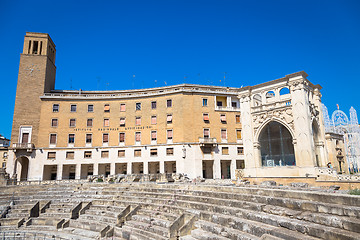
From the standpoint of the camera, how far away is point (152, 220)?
12.7 m

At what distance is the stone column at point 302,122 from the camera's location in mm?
23531

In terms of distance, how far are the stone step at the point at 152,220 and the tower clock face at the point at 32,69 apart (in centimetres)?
3976

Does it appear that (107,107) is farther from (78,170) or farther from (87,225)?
(87,225)

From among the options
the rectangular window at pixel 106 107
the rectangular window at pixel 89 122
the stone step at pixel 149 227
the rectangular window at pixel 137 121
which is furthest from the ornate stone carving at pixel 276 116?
the rectangular window at pixel 89 122

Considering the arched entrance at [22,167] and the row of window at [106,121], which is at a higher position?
the row of window at [106,121]

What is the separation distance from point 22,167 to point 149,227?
131 feet

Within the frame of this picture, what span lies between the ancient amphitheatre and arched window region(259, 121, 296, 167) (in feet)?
41.2

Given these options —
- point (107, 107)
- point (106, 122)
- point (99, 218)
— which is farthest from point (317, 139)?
point (107, 107)

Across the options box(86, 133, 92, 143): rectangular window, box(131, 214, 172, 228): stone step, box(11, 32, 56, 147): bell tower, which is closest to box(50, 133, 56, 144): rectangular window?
box(11, 32, 56, 147): bell tower

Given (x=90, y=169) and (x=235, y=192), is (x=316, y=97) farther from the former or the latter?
(x=90, y=169)

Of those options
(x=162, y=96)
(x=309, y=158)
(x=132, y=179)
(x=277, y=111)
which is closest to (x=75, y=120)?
(x=162, y=96)

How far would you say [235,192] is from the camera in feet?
38.4

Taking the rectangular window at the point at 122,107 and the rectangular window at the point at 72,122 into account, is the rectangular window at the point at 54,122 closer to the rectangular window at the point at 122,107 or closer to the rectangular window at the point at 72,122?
the rectangular window at the point at 72,122

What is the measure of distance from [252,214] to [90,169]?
Result: 40.0 metres
